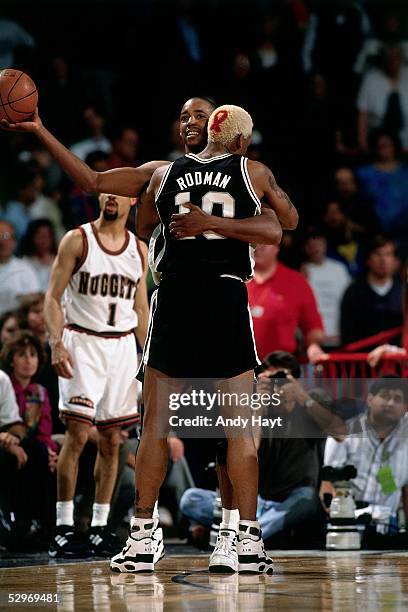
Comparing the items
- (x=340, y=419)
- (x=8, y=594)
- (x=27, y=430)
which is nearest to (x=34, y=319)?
(x=27, y=430)

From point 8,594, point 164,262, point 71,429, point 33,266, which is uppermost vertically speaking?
point 33,266

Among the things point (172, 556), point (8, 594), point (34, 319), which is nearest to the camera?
point (8, 594)

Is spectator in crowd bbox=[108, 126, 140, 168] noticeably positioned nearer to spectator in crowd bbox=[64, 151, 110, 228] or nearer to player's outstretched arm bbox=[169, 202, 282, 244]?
spectator in crowd bbox=[64, 151, 110, 228]

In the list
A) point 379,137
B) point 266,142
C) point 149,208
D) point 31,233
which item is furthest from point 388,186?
point 149,208

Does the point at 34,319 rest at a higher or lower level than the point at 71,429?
higher

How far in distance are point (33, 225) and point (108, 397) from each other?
125 inches

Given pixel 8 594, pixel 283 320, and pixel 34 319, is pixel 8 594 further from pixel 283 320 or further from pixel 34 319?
pixel 283 320

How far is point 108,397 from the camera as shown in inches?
257

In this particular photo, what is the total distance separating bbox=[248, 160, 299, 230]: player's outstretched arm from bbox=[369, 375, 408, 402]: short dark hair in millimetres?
2510

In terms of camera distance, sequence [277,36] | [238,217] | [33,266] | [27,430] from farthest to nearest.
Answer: [277,36] → [33,266] → [27,430] → [238,217]

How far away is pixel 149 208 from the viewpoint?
499cm

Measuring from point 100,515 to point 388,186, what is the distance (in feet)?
16.7

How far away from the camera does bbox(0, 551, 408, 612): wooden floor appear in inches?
142

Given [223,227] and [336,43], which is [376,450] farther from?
[336,43]
